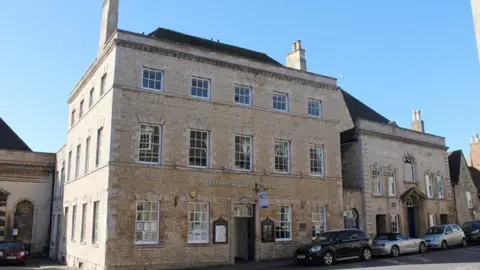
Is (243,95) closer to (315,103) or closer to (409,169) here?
(315,103)

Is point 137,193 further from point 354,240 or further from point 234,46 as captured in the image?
point 234,46

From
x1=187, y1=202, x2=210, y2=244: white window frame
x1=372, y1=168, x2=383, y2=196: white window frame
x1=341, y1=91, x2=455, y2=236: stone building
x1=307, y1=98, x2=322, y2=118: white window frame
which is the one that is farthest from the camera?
x1=372, y1=168, x2=383, y2=196: white window frame

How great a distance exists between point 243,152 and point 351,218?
32.1ft

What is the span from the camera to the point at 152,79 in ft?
66.7

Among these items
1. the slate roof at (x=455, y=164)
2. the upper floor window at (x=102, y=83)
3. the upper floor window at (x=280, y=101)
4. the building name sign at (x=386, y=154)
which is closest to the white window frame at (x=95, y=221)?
the upper floor window at (x=102, y=83)

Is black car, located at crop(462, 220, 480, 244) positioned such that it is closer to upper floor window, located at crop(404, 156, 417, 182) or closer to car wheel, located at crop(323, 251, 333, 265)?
upper floor window, located at crop(404, 156, 417, 182)

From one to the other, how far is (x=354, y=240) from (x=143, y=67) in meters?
13.0

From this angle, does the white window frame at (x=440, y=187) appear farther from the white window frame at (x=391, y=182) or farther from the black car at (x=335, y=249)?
the black car at (x=335, y=249)

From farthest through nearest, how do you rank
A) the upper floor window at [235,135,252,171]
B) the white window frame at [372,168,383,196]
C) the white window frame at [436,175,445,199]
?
1. the white window frame at [436,175,445,199]
2. the white window frame at [372,168,383,196]
3. the upper floor window at [235,135,252,171]

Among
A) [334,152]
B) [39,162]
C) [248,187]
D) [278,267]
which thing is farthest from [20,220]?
[334,152]

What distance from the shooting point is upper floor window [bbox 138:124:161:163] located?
64.0 feet

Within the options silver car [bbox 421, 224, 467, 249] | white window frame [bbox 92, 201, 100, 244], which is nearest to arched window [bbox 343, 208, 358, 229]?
silver car [bbox 421, 224, 467, 249]

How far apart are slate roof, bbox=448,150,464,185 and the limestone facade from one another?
3281 centimetres

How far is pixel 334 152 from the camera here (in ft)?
84.0
